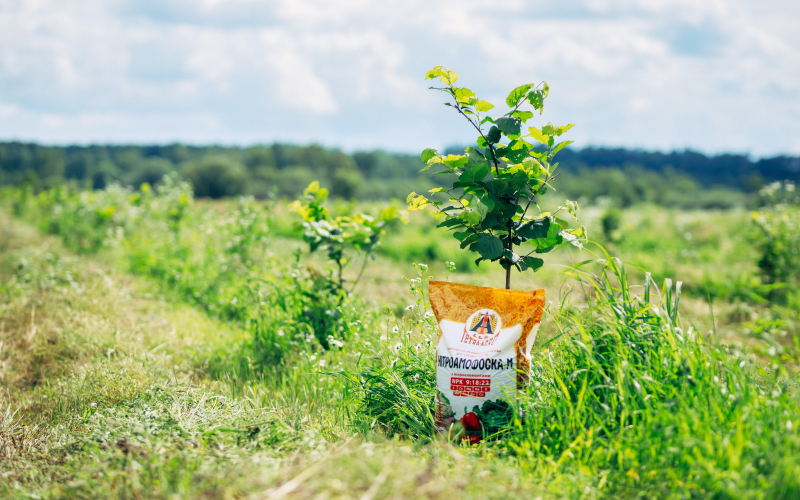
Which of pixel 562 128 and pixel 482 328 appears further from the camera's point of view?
pixel 562 128

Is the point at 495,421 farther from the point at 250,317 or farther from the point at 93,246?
the point at 93,246

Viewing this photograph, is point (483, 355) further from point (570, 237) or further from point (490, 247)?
point (570, 237)

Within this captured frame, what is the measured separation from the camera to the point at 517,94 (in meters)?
2.43

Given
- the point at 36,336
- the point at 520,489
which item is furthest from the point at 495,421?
the point at 36,336

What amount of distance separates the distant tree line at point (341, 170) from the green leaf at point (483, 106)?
132 ft

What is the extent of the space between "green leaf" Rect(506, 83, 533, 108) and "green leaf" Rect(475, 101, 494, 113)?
0.11 meters

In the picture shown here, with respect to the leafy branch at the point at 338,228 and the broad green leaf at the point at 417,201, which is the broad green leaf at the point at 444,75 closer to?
the broad green leaf at the point at 417,201

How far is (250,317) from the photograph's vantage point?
3.93 m

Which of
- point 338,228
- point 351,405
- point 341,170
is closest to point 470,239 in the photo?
point 351,405

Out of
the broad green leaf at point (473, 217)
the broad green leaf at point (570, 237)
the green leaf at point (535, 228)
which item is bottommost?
the broad green leaf at point (570, 237)

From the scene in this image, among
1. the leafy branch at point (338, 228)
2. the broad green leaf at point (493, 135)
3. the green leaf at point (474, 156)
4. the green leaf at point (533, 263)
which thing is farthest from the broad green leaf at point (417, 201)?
the leafy branch at point (338, 228)

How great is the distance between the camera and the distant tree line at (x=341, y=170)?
1916 inches

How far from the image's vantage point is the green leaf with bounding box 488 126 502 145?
2471mm

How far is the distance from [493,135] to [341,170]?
57649 millimetres
